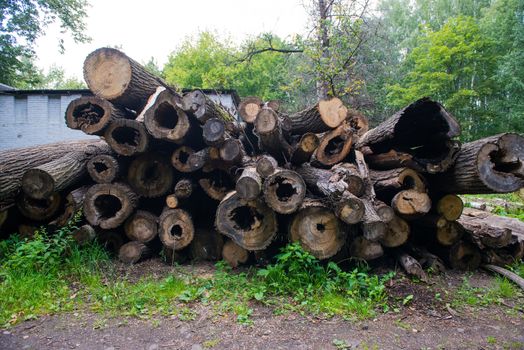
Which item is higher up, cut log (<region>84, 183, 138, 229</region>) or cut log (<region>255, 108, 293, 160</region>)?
cut log (<region>255, 108, 293, 160</region>)

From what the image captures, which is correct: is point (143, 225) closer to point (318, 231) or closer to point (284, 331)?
point (318, 231)

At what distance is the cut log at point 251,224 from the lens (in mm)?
3547

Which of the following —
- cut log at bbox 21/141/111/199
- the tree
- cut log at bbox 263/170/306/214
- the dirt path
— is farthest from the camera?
the tree

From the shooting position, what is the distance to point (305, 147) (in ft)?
13.6

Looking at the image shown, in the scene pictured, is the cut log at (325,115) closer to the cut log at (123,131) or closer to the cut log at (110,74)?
the cut log at (123,131)

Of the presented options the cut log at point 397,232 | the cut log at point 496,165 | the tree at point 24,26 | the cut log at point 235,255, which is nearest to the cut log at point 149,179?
the cut log at point 235,255

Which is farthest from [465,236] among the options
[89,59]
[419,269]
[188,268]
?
[89,59]

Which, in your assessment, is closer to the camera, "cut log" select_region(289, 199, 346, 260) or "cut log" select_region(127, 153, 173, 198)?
"cut log" select_region(289, 199, 346, 260)

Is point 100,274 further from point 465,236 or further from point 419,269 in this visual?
point 465,236

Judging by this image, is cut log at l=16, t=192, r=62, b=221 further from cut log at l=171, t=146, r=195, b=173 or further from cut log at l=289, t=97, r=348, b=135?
cut log at l=289, t=97, r=348, b=135

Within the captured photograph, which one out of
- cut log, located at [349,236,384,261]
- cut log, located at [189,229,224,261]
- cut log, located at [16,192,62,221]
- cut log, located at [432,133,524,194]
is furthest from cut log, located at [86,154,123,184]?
cut log, located at [432,133,524,194]

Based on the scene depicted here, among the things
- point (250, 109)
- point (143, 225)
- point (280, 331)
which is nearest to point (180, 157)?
point (143, 225)

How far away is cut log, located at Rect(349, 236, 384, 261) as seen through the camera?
364 cm

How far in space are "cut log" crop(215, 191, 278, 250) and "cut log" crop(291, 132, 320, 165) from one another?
1.01 m
